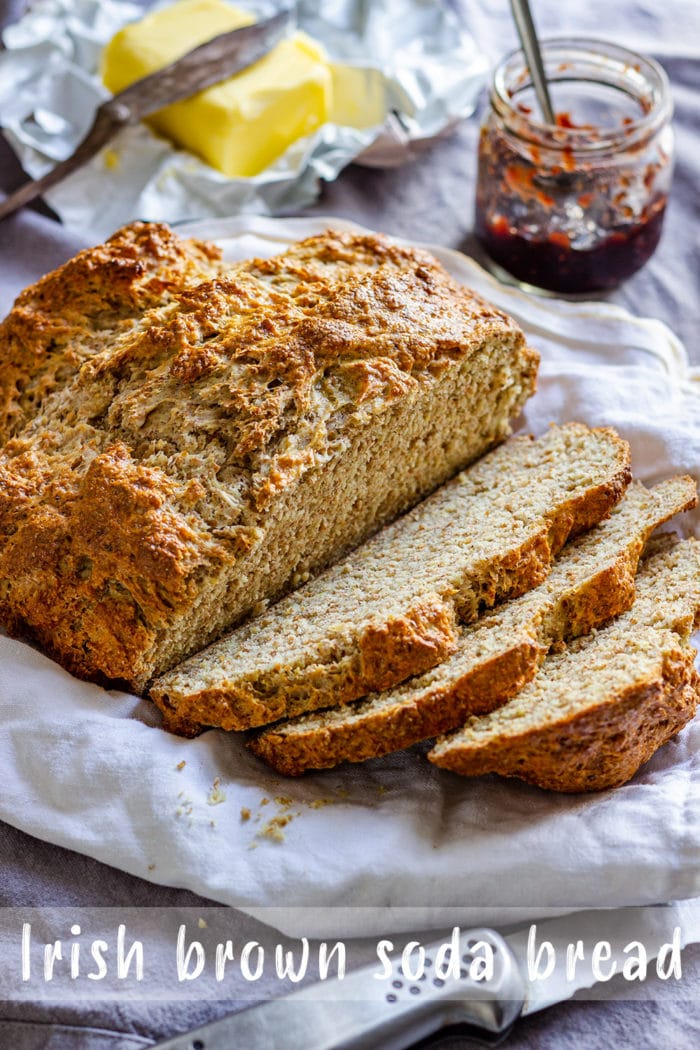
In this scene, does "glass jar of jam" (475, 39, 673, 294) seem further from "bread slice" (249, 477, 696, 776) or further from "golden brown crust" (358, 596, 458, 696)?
"golden brown crust" (358, 596, 458, 696)

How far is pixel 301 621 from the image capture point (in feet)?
12.3

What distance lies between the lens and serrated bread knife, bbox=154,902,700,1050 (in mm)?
2889

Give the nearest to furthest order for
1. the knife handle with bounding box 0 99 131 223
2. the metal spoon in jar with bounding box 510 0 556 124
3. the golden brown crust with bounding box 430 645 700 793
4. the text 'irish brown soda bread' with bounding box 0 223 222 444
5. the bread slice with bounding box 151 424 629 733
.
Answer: the golden brown crust with bounding box 430 645 700 793 → the bread slice with bounding box 151 424 629 733 → the text 'irish brown soda bread' with bounding box 0 223 222 444 → the metal spoon in jar with bounding box 510 0 556 124 → the knife handle with bounding box 0 99 131 223

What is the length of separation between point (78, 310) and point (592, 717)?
2345 millimetres

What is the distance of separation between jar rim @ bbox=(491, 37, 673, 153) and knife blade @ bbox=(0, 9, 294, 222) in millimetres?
1378

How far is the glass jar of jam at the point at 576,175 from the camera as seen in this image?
4.82 meters

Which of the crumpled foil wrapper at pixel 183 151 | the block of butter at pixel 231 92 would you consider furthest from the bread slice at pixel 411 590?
the block of butter at pixel 231 92

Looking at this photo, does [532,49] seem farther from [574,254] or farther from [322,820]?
[322,820]

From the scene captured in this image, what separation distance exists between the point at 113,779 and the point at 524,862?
1234 millimetres

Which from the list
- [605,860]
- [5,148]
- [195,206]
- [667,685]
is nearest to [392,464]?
[667,685]

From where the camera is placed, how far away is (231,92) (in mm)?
5539

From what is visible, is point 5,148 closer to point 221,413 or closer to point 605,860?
point 221,413

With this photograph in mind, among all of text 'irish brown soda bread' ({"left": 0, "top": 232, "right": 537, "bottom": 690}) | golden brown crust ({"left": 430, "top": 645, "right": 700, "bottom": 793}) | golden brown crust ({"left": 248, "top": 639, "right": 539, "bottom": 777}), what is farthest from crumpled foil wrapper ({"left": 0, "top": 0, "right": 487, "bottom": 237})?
golden brown crust ({"left": 430, "top": 645, "right": 700, "bottom": 793})

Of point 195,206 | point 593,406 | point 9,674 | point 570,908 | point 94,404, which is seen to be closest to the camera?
point 570,908
